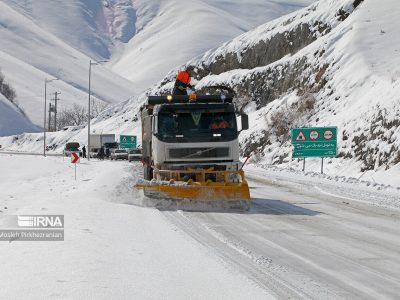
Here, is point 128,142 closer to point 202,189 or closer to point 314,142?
point 314,142

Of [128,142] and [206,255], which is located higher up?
[128,142]

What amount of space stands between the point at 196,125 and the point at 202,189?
189 centimetres

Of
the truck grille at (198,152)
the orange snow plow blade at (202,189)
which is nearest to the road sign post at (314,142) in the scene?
the orange snow plow blade at (202,189)

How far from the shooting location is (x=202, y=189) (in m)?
15.3

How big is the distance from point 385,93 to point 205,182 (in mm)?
22199

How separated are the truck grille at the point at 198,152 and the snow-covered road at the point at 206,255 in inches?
67.2

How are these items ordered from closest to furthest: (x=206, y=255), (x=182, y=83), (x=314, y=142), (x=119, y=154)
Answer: (x=206, y=255), (x=182, y=83), (x=314, y=142), (x=119, y=154)

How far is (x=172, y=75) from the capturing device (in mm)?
86312

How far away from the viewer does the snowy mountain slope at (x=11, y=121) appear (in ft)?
544

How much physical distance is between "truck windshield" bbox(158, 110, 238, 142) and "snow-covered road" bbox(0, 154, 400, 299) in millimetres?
2095

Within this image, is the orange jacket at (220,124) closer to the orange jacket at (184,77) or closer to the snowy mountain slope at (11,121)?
the orange jacket at (184,77)

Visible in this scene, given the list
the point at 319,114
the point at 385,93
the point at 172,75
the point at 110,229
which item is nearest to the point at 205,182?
the point at 110,229

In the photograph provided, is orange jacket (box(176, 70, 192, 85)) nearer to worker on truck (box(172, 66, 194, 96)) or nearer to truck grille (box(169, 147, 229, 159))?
worker on truck (box(172, 66, 194, 96))

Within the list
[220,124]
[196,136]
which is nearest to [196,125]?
[196,136]
